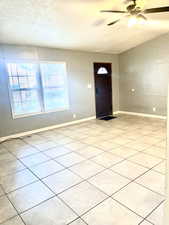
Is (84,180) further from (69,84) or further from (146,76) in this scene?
(146,76)

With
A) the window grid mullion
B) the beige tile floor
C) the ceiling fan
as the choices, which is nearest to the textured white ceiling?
the ceiling fan

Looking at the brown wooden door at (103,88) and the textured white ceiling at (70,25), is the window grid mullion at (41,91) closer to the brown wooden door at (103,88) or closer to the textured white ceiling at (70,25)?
the textured white ceiling at (70,25)

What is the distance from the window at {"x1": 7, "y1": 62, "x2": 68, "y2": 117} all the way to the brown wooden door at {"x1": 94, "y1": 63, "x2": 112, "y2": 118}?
138 cm

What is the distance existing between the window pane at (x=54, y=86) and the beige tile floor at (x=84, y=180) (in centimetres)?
128

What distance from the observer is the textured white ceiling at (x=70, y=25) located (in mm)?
2721

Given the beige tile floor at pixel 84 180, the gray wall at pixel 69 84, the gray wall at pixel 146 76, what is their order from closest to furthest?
the beige tile floor at pixel 84 180
the gray wall at pixel 69 84
the gray wall at pixel 146 76

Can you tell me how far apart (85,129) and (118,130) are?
954 mm

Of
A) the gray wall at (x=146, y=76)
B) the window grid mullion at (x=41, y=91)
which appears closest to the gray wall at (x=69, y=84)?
the window grid mullion at (x=41, y=91)

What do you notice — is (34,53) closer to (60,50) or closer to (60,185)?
(60,50)

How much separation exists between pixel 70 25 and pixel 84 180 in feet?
10.2

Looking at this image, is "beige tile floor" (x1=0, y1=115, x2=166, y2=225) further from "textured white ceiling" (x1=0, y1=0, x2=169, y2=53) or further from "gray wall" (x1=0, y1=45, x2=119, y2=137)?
"textured white ceiling" (x1=0, y1=0, x2=169, y2=53)

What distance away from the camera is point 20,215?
1.76 metres

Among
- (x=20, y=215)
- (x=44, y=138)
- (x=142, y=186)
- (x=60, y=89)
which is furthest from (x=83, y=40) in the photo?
(x=20, y=215)

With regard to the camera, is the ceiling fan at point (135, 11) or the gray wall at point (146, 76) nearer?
the ceiling fan at point (135, 11)
